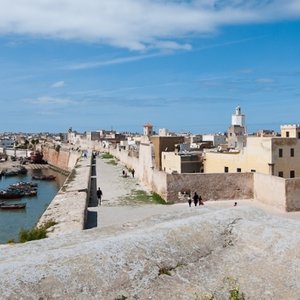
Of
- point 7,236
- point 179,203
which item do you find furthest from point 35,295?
point 7,236

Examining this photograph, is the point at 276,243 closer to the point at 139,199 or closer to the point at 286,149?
the point at 139,199

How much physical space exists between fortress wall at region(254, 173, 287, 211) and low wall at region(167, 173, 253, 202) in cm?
50

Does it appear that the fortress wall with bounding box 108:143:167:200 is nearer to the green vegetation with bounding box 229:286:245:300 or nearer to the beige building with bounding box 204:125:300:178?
the beige building with bounding box 204:125:300:178

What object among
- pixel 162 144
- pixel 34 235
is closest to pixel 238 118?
pixel 162 144

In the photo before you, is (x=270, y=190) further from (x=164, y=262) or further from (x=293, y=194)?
(x=164, y=262)

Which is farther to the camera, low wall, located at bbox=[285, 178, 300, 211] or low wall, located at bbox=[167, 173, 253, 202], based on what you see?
low wall, located at bbox=[167, 173, 253, 202]

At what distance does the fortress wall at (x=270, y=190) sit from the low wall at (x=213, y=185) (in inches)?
19.5

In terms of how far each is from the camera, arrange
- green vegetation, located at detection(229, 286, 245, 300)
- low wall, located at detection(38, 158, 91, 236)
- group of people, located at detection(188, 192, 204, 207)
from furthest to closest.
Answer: group of people, located at detection(188, 192, 204, 207), low wall, located at detection(38, 158, 91, 236), green vegetation, located at detection(229, 286, 245, 300)

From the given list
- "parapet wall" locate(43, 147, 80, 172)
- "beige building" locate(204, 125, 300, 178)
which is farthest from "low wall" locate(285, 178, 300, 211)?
"parapet wall" locate(43, 147, 80, 172)

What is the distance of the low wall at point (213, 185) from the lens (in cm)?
2091

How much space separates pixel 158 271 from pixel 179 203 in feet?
54.0

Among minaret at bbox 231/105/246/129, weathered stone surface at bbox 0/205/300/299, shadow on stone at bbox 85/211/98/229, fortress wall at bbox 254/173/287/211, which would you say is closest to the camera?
weathered stone surface at bbox 0/205/300/299

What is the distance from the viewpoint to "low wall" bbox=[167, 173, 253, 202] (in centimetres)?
2091

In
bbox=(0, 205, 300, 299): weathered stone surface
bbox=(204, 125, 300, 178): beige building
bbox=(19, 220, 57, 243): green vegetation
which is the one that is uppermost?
bbox=(204, 125, 300, 178): beige building
